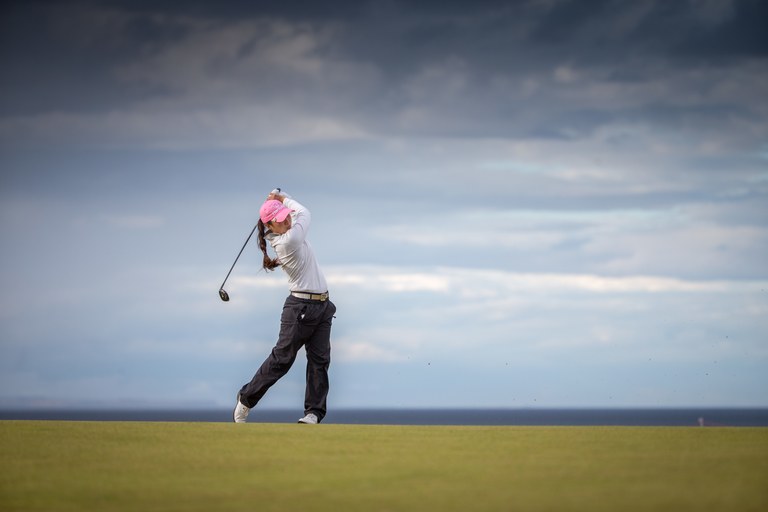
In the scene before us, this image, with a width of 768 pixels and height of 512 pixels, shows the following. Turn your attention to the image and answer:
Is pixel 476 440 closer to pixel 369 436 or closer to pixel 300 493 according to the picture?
pixel 369 436

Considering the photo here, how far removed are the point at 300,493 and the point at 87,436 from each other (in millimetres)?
3875

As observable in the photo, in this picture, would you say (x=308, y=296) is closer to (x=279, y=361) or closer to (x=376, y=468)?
(x=279, y=361)

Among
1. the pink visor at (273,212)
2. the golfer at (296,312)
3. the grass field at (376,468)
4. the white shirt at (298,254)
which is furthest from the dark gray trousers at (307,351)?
the grass field at (376,468)

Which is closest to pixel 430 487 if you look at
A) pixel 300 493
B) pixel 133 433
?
pixel 300 493

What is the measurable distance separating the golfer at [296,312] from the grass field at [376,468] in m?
1.89

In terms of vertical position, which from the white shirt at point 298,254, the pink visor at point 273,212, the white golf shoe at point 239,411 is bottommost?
the white golf shoe at point 239,411

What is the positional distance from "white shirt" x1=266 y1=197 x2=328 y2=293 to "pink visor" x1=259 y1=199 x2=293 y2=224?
0.12 metres

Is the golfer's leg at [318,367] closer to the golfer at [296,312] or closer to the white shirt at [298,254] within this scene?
the golfer at [296,312]

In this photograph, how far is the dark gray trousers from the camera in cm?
1298

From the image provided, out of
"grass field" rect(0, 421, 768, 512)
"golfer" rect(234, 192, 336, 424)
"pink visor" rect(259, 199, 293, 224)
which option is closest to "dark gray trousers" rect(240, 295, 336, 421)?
"golfer" rect(234, 192, 336, 424)

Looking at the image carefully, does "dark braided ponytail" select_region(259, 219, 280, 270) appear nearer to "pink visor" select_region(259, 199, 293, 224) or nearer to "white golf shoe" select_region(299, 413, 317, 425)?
"pink visor" select_region(259, 199, 293, 224)

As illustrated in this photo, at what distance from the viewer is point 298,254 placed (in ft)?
42.3

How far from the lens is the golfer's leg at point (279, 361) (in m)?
13.0

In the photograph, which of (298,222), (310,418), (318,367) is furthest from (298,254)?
(310,418)
